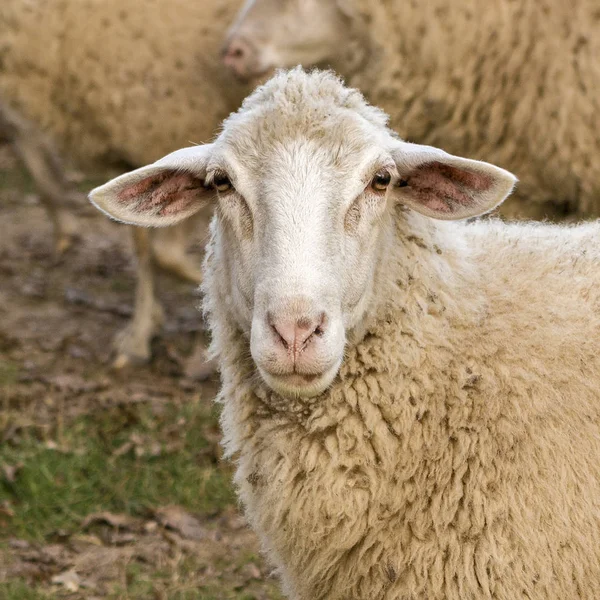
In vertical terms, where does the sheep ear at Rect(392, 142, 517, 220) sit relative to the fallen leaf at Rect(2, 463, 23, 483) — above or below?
above

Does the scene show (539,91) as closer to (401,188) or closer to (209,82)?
(209,82)

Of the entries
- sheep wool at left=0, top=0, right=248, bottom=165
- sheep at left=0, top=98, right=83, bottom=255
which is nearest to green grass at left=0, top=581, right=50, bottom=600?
sheep wool at left=0, top=0, right=248, bottom=165

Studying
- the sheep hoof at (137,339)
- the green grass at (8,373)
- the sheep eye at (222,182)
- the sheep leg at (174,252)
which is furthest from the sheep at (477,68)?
the sheep eye at (222,182)

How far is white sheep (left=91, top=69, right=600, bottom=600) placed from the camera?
2600mm

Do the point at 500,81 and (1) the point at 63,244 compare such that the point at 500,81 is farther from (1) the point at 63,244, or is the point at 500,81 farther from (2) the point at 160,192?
(1) the point at 63,244

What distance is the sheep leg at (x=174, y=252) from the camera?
6234 millimetres

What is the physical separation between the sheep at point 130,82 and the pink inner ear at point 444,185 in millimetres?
2975

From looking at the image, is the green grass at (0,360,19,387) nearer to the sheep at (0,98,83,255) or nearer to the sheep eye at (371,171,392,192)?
the sheep at (0,98,83,255)

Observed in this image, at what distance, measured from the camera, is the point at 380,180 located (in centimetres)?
284

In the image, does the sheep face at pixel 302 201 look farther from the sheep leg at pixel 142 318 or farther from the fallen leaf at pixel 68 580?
the sheep leg at pixel 142 318

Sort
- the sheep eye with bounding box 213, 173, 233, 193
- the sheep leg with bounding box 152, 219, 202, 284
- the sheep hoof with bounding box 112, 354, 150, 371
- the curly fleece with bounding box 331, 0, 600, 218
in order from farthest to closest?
the sheep leg with bounding box 152, 219, 202, 284 → the sheep hoof with bounding box 112, 354, 150, 371 → the curly fleece with bounding box 331, 0, 600, 218 → the sheep eye with bounding box 213, 173, 233, 193

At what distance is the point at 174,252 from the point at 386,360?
3.56m

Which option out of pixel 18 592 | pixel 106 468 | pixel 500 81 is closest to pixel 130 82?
pixel 500 81

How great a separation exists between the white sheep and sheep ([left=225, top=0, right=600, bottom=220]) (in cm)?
196
